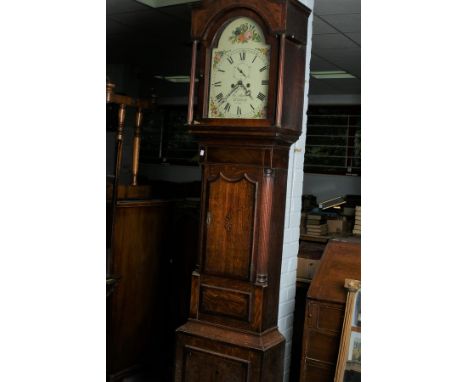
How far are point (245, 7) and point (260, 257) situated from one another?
1166 millimetres

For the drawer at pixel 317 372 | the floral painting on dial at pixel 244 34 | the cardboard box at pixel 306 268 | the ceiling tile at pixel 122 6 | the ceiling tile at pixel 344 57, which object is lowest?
the drawer at pixel 317 372

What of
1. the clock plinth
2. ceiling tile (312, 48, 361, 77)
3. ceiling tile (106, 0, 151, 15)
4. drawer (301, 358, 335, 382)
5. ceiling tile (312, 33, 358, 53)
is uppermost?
ceiling tile (106, 0, 151, 15)

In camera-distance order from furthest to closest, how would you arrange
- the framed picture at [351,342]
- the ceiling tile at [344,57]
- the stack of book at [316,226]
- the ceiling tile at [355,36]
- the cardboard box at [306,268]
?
the stack of book at [316,226] < the ceiling tile at [344,57] < the ceiling tile at [355,36] < the cardboard box at [306,268] < the framed picture at [351,342]

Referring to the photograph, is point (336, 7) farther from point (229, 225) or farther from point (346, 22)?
point (229, 225)

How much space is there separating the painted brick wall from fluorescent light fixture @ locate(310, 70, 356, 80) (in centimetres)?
273

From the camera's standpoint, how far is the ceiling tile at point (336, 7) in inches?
136

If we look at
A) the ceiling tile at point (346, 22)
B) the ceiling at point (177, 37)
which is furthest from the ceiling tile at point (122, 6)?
the ceiling tile at point (346, 22)

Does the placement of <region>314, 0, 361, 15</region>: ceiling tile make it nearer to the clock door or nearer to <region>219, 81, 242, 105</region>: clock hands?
<region>219, 81, 242, 105</region>: clock hands

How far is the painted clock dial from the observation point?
2.58 m

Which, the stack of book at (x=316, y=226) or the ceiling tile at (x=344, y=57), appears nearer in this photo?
the ceiling tile at (x=344, y=57)

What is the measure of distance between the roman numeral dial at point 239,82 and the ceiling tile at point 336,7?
3.57 ft

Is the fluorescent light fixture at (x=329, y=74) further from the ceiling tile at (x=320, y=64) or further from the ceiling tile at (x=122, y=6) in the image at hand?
the ceiling tile at (x=122, y=6)

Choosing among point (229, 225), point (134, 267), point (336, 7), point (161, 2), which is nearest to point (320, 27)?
point (336, 7)

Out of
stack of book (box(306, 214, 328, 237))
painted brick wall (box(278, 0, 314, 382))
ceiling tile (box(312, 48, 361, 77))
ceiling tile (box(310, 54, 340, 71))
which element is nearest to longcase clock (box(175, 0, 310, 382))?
painted brick wall (box(278, 0, 314, 382))
